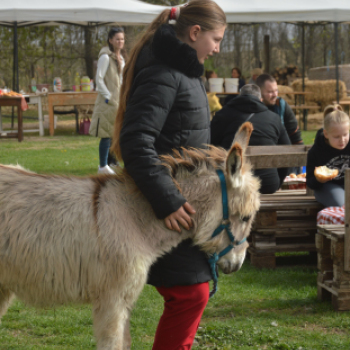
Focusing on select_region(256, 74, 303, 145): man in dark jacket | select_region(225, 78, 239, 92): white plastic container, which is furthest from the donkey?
select_region(225, 78, 239, 92): white plastic container

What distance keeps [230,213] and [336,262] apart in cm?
187

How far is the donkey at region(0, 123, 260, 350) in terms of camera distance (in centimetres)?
202

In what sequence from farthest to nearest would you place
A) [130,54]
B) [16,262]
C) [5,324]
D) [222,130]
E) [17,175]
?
[222,130] → [5,324] → [130,54] → [17,175] → [16,262]

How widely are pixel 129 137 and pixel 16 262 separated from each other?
0.69 metres

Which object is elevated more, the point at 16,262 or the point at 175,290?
the point at 16,262

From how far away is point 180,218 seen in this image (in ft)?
6.88

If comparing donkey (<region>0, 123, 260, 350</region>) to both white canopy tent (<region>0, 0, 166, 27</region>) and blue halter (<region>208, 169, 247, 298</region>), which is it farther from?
white canopy tent (<region>0, 0, 166, 27</region>)

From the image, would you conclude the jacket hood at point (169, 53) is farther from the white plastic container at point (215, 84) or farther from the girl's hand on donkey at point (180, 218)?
the white plastic container at point (215, 84)

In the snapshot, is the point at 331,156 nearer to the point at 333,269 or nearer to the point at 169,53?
the point at 333,269

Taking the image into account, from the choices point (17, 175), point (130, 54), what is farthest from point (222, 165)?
point (17, 175)

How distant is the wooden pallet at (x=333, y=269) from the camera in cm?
369

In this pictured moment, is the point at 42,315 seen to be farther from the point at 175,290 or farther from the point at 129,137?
the point at 129,137

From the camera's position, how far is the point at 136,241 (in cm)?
207

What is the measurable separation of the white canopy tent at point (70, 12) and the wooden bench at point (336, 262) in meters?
10.4
